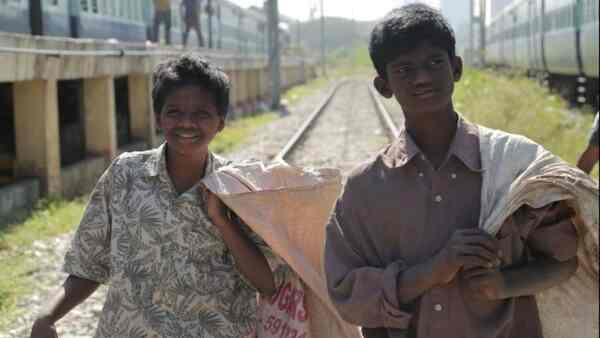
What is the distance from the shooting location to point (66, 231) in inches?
332

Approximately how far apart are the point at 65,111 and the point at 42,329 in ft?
44.6

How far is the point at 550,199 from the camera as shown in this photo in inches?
72.0

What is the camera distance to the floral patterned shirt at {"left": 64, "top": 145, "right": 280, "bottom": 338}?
236 centimetres

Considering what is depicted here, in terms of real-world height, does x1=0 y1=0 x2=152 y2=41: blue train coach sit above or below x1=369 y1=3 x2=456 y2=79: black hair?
above

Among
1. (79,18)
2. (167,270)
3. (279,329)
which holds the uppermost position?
(79,18)

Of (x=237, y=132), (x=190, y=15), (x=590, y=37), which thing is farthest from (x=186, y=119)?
(x=190, y=15)

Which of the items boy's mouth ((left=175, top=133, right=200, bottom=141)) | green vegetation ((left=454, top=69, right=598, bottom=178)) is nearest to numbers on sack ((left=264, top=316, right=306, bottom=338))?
boy's mouth ((left=175, top=133, right=200, bottom=141))

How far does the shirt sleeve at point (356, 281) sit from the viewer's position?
6.48ft

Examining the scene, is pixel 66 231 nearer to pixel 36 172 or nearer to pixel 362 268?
pixel 36 172

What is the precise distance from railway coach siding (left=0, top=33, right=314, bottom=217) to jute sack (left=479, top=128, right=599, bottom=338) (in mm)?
7231

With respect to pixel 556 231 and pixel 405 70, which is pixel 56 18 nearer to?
pixel 405 70

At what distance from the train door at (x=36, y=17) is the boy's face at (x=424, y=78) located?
10.8 meters

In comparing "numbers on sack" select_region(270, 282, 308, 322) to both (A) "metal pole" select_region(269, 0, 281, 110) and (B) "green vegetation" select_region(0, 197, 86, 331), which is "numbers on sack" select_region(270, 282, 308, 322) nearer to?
(B) "green vegetation" select_region(0, 197, 86, 331)

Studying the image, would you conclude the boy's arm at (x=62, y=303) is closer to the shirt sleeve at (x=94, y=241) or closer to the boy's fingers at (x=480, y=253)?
the shirt sleeve at (x=94, y=241)
